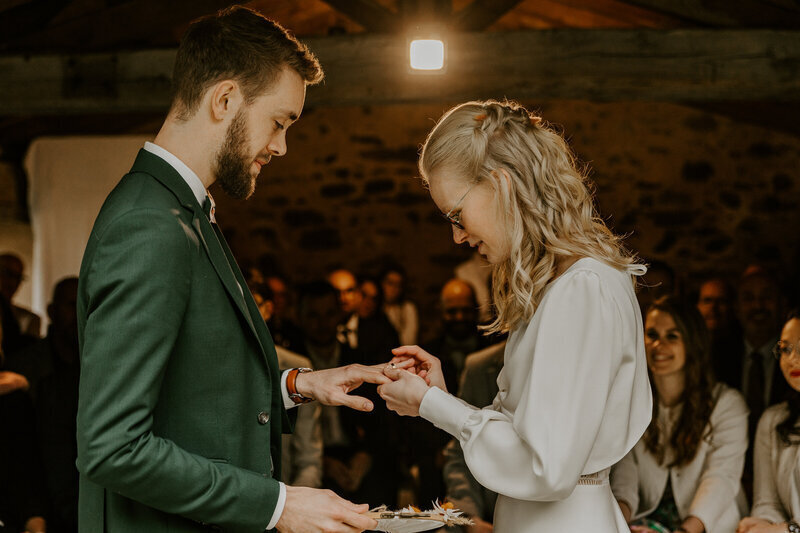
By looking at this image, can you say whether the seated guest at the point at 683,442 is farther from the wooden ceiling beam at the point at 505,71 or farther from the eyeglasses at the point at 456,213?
the eyeglasses at the point at 456,213

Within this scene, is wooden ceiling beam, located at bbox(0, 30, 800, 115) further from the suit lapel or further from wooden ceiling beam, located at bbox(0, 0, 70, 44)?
the suit lapel

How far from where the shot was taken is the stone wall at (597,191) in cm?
843

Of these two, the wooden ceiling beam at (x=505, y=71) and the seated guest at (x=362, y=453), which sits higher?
the wooden ceiling beam at (x=505, y=71)

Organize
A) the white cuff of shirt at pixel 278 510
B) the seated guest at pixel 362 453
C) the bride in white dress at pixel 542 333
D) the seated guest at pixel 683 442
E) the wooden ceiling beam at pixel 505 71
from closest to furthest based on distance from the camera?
the white cuff of shirt at pixel 278 510 < the bride in white dress at pixel 542 333 < the seated guest at pixel 683 442 < the wooden ceiling beam at pixel 505 71 < the seated guest at pixel 362 453

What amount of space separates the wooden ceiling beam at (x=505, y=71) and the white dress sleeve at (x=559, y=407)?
2777mm

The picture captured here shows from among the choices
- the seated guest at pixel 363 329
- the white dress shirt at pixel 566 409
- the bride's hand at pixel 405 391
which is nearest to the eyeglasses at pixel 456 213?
the white dress shirt at pixel 566 409

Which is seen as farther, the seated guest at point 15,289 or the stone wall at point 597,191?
the stone wall at point 597,191

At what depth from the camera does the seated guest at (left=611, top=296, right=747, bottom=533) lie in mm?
3678

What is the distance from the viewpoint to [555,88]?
4340 mm

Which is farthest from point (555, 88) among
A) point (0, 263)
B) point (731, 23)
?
point (0, 263)

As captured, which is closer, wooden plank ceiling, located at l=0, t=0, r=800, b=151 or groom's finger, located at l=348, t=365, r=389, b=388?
groom's finger, located at l=348, t=365, r=389, b=388

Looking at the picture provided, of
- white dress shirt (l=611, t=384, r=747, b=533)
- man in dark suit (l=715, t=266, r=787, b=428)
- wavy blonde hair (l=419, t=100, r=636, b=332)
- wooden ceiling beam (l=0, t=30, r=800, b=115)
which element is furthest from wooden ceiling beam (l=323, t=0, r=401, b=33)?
wavy blonde hair (l=419, t=100, r=636, b=332)

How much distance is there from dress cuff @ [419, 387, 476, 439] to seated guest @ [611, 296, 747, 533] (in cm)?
201

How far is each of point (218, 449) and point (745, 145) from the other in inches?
313
